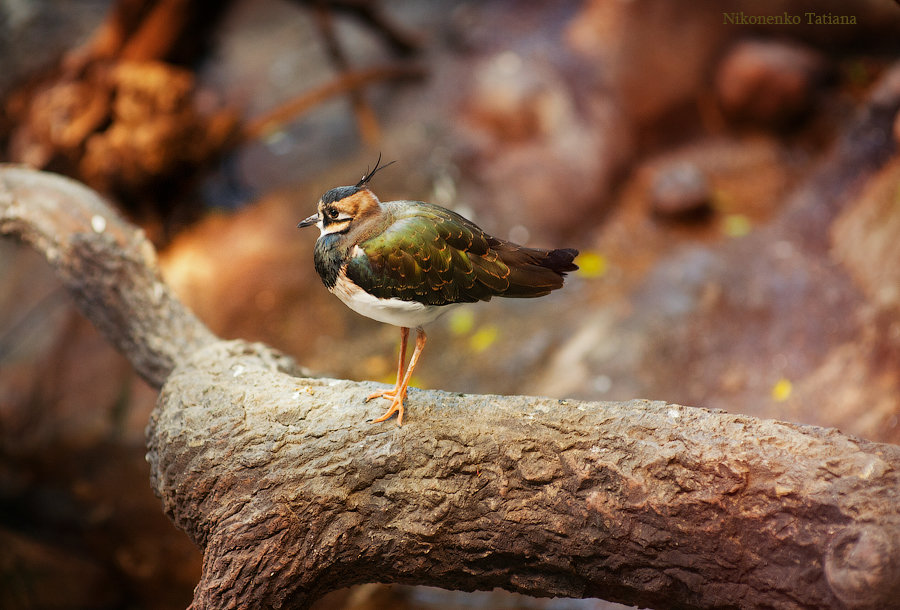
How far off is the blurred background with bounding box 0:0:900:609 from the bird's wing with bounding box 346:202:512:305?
2438 millimetres

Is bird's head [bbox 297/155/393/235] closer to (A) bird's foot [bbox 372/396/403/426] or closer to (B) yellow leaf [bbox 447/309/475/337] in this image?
(A) bird's foot [bbox 372/396/403/426]

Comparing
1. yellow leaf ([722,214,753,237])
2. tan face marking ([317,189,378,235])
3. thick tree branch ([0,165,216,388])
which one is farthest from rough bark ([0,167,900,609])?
yellow leaf ([722,214,753,237])

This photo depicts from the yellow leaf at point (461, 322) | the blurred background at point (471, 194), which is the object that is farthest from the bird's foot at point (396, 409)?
the yellow leaf at point (461, 322)

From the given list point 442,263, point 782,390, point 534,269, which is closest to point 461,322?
point 782,390

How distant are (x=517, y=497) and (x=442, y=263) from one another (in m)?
0.92

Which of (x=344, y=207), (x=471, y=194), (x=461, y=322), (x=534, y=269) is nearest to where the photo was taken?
(x=344, y=207)

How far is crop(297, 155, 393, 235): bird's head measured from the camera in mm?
2439

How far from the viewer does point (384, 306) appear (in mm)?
2469

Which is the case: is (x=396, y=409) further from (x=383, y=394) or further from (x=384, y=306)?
(x=384, y=306)

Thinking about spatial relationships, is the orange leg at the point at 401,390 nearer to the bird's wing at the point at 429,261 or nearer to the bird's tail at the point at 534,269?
the bird's wing at the point at 429,261

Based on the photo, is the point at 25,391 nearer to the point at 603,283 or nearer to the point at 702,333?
the point at 603,283

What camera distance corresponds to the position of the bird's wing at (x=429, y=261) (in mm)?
2438

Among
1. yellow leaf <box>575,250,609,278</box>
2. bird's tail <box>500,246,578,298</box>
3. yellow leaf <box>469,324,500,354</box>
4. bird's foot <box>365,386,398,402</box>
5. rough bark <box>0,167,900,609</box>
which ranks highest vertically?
yellow leaf <box>575,250,609,278</box>

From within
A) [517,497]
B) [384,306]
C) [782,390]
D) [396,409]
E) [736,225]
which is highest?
[736,225]
